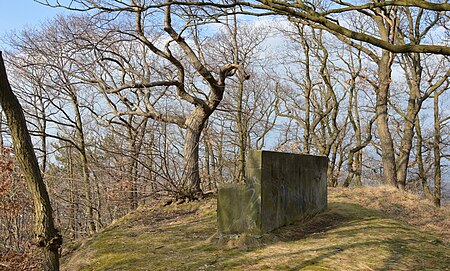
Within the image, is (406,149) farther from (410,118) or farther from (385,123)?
(385,123)

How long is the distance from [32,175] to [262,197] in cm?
319

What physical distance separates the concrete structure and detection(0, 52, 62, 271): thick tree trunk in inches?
102

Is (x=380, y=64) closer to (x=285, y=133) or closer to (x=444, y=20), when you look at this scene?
(x=444, y=20)

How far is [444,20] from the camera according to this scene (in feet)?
52.1

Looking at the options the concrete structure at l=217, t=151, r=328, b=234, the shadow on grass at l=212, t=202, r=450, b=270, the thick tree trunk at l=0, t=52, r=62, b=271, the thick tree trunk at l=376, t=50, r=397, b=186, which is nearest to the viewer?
the thick tree trunk at l=0, t=52, r=62, b=271

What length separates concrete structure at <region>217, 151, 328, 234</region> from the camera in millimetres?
5945

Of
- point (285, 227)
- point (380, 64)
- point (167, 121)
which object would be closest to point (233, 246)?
point (285, 227)

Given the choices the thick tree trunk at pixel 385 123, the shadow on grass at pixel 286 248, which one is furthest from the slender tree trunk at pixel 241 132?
the shadow on grass at pixel 286 248

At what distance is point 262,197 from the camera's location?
596cm

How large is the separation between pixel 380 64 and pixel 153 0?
Result: 8215mm

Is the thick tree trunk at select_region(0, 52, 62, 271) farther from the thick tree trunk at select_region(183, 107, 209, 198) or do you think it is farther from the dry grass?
the dry grass

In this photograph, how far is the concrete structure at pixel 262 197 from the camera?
19.5 ft

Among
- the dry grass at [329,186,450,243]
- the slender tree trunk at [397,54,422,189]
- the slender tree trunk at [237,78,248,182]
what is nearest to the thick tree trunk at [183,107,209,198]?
the dry grass at [329,186,450,243]

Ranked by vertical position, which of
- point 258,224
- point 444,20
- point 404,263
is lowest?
point 404,263
